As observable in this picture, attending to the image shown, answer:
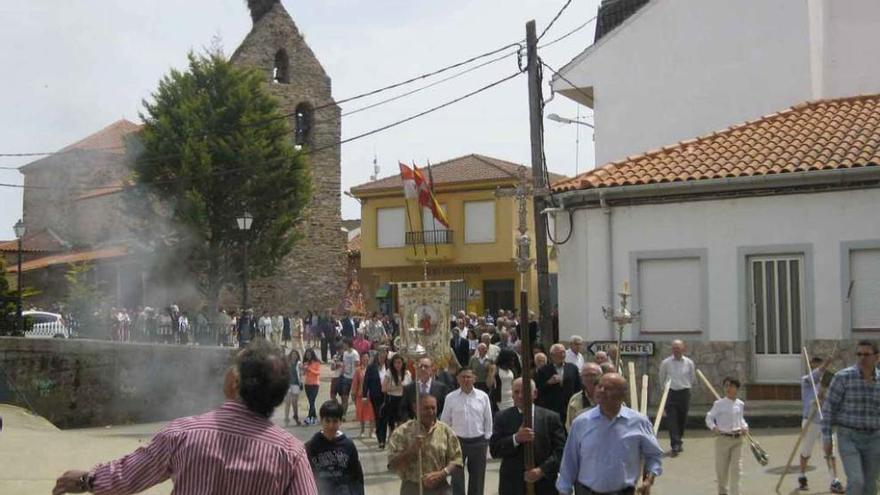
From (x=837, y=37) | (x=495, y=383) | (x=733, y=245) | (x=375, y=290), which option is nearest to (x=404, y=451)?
(x=495, y=383)

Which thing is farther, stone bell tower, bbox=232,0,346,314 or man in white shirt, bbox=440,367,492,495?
stone bell tower, bbox=232,0,346,314

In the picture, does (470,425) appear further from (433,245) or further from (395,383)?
(433,245)

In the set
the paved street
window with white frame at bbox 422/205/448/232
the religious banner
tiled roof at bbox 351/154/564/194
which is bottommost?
the paved street

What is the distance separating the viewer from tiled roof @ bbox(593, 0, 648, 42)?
3319 centimetres

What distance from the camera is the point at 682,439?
15750 mm

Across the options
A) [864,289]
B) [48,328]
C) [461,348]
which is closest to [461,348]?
[461,348]

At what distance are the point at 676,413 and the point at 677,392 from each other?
1.04 ft

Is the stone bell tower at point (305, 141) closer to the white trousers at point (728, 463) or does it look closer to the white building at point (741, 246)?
the white building at point (741, 246)

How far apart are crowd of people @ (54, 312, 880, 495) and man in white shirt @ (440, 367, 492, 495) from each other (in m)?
0.01

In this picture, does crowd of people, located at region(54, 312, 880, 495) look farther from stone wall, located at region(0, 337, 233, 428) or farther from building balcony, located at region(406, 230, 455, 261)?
building balcony, located at region(406, 230, 455, 261)

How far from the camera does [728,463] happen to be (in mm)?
11898

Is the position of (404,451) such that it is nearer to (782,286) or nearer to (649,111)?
(782,286)

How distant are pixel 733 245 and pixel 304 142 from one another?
116 feet

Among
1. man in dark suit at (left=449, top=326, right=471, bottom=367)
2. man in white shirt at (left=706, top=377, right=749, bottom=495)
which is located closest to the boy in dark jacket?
man in white shirt at (left=706, top=377, right=749, bottom=495)
